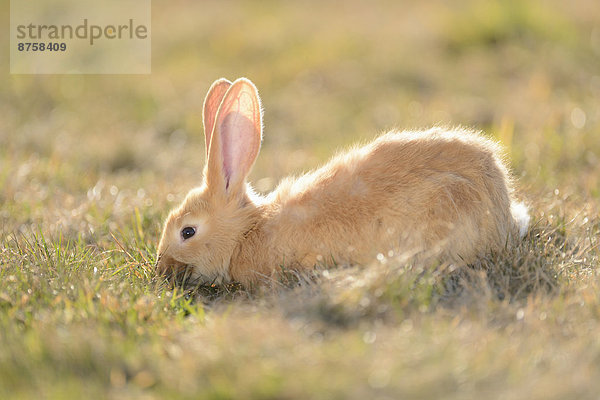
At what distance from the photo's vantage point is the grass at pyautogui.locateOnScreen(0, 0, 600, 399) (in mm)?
2223

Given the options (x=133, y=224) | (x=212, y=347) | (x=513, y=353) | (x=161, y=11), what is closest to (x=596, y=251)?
(x=513, y=353)

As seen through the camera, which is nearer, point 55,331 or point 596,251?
point 55,331

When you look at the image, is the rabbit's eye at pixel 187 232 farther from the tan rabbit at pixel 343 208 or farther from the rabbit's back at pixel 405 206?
the rabbit's back at pixel 405 206

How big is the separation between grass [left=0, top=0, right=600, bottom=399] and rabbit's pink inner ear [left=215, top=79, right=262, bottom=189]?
0.61 meters

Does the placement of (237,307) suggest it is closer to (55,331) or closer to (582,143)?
(55,331)

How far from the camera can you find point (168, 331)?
8.68ft

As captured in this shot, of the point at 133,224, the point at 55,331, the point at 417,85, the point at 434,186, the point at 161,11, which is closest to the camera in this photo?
the point at 55,331

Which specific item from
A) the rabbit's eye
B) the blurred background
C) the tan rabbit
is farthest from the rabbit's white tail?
the rabbit's eye

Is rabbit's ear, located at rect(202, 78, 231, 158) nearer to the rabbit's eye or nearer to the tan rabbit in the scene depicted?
the tan rabbit

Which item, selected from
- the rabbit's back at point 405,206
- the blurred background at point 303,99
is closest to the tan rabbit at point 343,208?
the rabbit's back at point 405,206

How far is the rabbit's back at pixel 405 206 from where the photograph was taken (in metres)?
3.24

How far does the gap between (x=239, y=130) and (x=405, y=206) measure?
963 mm

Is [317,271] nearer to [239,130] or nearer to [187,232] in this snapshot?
[187,232]

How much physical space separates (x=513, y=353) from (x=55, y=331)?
5.17 ft
